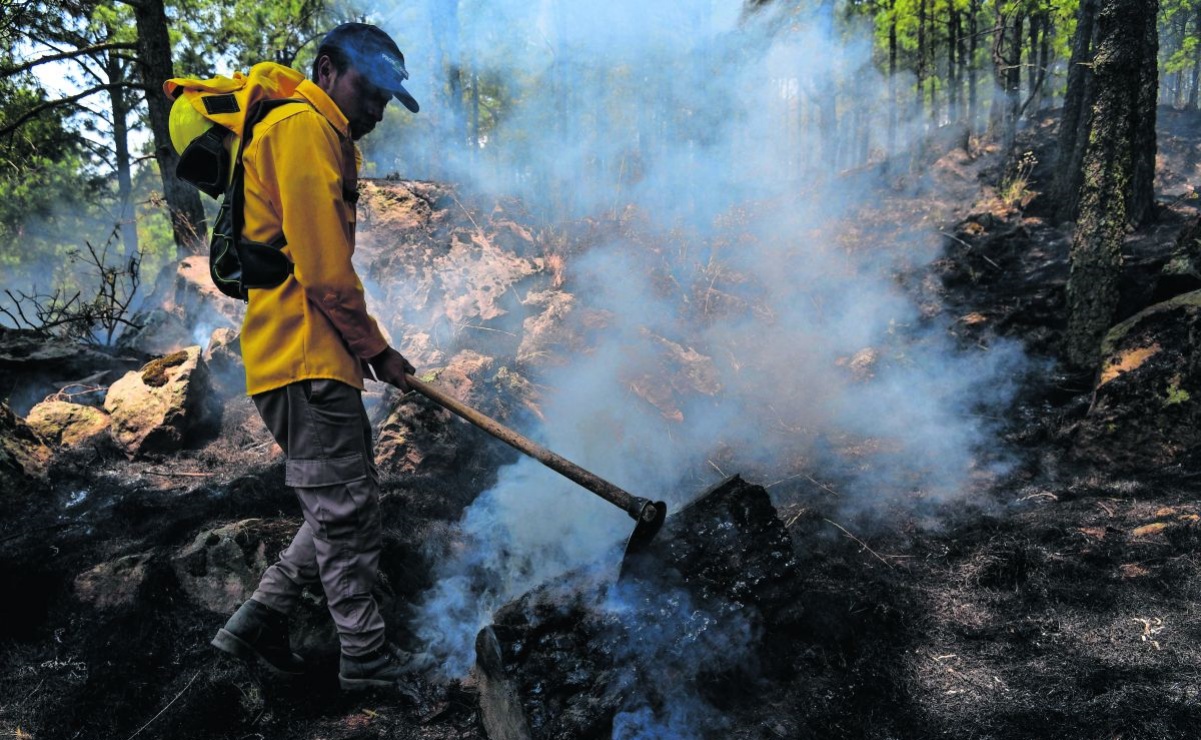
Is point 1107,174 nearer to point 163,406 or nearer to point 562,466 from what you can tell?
point 562,466

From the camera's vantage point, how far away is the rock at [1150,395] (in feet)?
12.4

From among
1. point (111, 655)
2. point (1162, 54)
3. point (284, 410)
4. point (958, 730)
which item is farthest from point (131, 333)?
point (1162, 54)

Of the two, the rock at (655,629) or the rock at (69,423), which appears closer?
the rock at (655,629)

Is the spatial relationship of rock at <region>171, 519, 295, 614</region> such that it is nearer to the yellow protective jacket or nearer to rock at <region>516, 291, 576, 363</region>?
the yellow protective jacket

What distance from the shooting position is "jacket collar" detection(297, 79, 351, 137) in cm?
233

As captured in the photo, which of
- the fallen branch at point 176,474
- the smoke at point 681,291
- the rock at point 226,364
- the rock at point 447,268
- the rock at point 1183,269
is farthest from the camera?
the rock at point 447,268

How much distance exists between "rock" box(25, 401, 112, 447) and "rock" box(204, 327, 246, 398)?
3.04ft

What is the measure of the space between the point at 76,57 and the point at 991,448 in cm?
992

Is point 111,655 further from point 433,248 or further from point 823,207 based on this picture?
point 823,207

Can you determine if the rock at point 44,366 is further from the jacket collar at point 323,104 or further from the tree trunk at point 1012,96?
the tree trunk at point 1012,96

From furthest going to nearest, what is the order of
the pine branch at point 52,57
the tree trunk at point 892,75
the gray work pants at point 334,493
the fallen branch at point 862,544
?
1. the tree trunk at point 892,75
2. the pine branch at point 52,57
3. the fallen branch at point 862,544
4. the gray work pants at point 334,493

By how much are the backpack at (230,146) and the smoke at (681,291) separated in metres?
1.67

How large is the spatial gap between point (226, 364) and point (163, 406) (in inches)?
40.2

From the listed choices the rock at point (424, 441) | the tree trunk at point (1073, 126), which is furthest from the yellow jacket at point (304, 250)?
the tree trunk at point (1073, 126)
